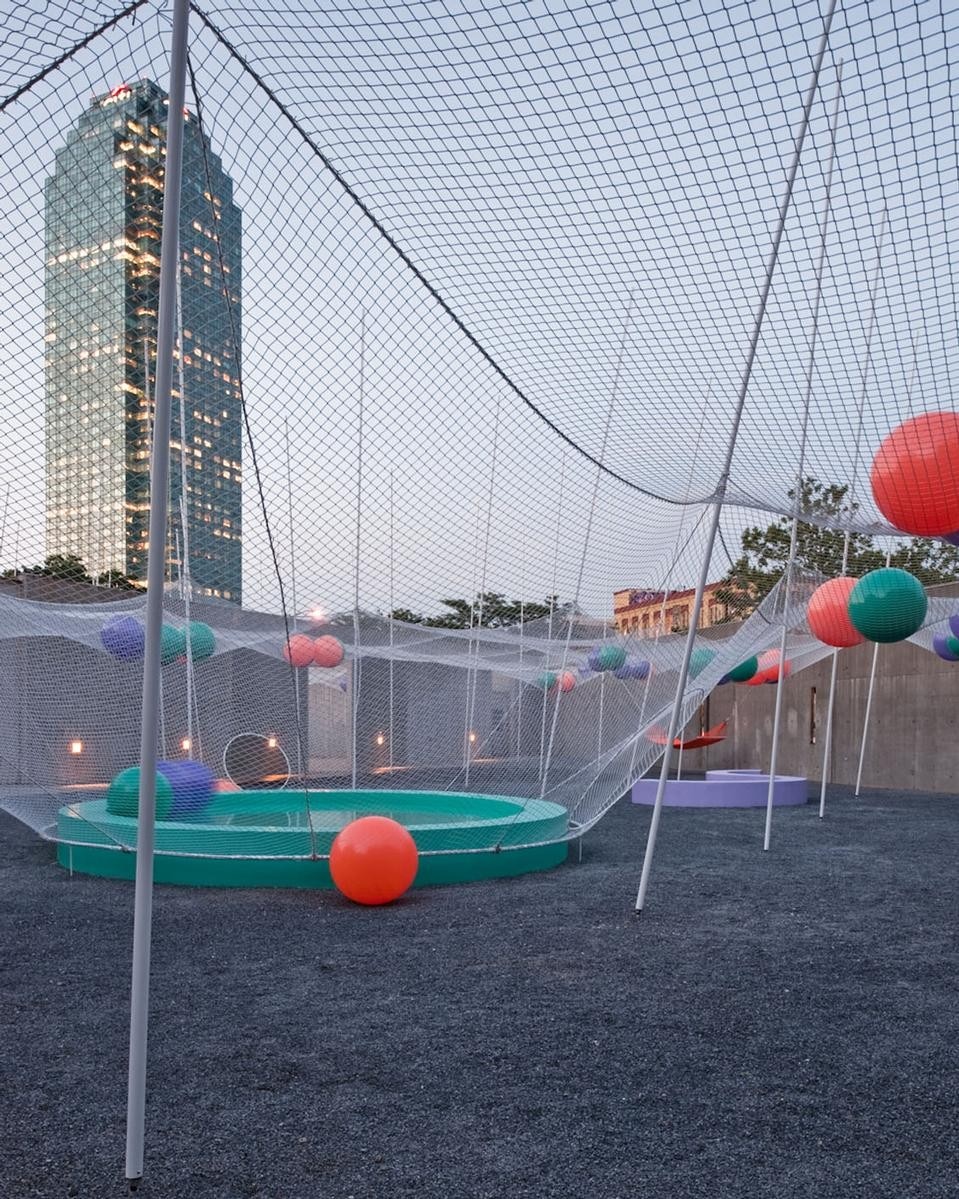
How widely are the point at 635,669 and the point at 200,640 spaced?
4.06 metres

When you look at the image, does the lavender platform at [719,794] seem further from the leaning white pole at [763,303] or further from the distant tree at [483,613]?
the leaning white pole at [763,303]

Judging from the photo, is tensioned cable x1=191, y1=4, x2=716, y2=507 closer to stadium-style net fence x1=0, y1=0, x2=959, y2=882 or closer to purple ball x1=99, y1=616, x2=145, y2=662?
stadium-style net fence x1=0, y1=0, x2=959, y2=882

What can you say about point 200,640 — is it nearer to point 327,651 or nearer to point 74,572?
point 74,572

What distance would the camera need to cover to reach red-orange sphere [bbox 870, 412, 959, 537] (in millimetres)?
4234

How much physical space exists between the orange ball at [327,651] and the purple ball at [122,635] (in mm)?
2382

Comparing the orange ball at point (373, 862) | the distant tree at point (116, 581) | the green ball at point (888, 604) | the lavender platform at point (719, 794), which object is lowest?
the lavender platform at point (719, 794)

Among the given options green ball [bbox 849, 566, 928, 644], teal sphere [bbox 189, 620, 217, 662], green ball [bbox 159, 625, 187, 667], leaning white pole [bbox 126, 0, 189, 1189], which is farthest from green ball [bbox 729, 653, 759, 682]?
leaning white pole [bbox 126, 0, 189, 1189]

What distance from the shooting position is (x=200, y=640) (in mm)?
8273

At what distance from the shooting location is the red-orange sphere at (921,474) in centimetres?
423

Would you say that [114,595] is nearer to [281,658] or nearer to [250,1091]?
[281,658]

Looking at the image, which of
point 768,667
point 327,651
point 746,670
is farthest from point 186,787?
point 768,667

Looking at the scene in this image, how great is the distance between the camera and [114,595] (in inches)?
406

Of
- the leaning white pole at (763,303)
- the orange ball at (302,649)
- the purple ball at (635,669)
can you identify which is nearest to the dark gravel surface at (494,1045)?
the leaning white pole at (763,303)

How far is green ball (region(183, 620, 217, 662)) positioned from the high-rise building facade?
8.48 feet
